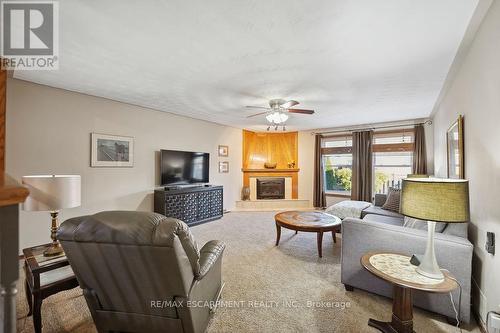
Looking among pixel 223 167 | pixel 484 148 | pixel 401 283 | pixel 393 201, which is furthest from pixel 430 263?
pixel 223 167

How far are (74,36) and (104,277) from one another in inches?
84.9

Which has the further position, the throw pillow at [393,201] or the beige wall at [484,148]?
the throw pillow at [393,201]

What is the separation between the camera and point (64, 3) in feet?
5.46

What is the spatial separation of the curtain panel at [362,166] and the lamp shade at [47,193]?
6059 mm

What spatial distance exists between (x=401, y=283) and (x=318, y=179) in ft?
17.7

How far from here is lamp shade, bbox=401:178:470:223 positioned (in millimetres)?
1375

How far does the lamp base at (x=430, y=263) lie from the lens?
1.55 meters

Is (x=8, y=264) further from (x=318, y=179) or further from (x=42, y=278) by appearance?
(x=318, y=179)

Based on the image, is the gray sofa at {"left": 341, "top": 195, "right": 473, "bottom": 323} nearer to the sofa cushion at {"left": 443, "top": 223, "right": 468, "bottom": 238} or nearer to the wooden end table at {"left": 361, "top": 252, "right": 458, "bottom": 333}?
the sofa cushion at {"left": 443, "top": 223, "right": 468, "bottom": 238}

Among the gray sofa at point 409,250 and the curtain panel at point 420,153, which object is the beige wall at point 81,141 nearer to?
the gray sofa at point 409,250

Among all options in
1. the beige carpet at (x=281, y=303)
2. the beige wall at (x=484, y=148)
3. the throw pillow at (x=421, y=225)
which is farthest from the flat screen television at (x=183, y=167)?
the beige wall at (x=484, y=148)

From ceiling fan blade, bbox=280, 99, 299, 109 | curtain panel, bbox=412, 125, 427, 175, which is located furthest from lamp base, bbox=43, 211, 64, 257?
curtain panel, bbox=412, 125, 427, 175

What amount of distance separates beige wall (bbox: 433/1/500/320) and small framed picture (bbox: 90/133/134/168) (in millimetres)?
4901

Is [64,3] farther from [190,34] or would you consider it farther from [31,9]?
[190,34]
